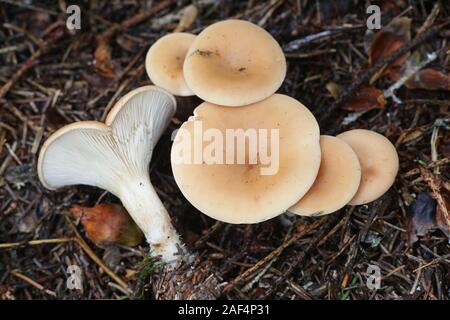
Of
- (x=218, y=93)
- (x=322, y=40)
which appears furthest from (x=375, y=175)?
(x=322, y=40)

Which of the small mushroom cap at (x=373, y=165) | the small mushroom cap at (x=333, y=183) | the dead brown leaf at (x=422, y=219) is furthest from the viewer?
the dead brown leaf at (x=422, y=219)

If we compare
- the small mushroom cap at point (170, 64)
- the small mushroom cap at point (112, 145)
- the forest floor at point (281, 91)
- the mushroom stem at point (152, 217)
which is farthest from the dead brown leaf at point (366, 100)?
the mushroom stem at point (152, 217)

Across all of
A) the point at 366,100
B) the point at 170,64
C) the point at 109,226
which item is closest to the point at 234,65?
the point at 170,64

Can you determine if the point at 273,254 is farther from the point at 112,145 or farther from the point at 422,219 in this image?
the point at 112,145

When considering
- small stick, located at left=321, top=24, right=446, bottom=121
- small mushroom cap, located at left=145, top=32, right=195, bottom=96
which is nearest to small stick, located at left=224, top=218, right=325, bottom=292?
small stick, located at left=321, top=24, right=446, bottom=121

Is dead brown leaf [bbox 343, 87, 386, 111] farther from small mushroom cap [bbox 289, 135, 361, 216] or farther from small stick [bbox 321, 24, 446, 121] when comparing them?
small mushroom cap [bbox 289, 135, 361, 216]

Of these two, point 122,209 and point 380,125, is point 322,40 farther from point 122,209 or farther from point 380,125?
point 122,209

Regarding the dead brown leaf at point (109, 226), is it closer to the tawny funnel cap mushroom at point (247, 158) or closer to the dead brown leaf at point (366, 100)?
the tawny funnel cap mushroom at point (247, 158)
